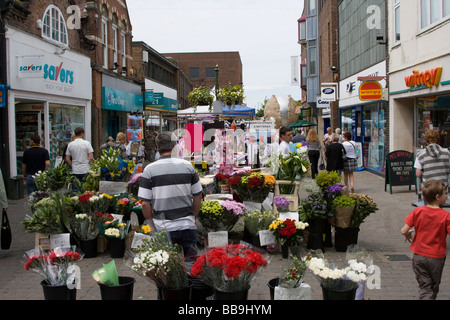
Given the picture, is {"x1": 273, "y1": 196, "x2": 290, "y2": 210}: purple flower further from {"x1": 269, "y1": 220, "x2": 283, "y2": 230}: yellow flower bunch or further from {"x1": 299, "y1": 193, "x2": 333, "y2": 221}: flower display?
{"x1": 269, "y1": 220, "x2": 283, "y2": 230}: yellow flower bunch

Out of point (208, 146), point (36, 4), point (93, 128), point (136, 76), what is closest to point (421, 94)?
point (208, 146)

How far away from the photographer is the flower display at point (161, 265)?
12.9 feet

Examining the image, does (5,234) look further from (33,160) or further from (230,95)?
(230,95)

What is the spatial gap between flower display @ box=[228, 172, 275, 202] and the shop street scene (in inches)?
1.1

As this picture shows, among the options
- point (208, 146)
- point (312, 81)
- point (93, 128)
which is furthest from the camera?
point (312, 81)

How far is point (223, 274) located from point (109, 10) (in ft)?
Result: 72.5

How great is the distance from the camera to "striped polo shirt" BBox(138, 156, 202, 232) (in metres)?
4.70

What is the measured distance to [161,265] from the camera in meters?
3.93

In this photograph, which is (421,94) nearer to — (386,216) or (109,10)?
(386,216)

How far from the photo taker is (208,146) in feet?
40.0

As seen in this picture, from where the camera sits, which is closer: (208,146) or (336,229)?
(336,229)

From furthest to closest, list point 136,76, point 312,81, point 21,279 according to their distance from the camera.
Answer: point 312,81
point 136,76
point 21,279

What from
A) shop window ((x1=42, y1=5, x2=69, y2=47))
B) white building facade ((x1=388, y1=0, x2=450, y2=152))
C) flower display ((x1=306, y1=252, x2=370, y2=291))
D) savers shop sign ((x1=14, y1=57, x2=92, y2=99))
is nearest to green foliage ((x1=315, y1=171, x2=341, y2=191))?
flower display ((x1=306, y1=252, x2=370, y2=291))

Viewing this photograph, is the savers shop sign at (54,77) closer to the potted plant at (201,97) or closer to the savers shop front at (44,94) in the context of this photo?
the savers shop front at (44,94)
